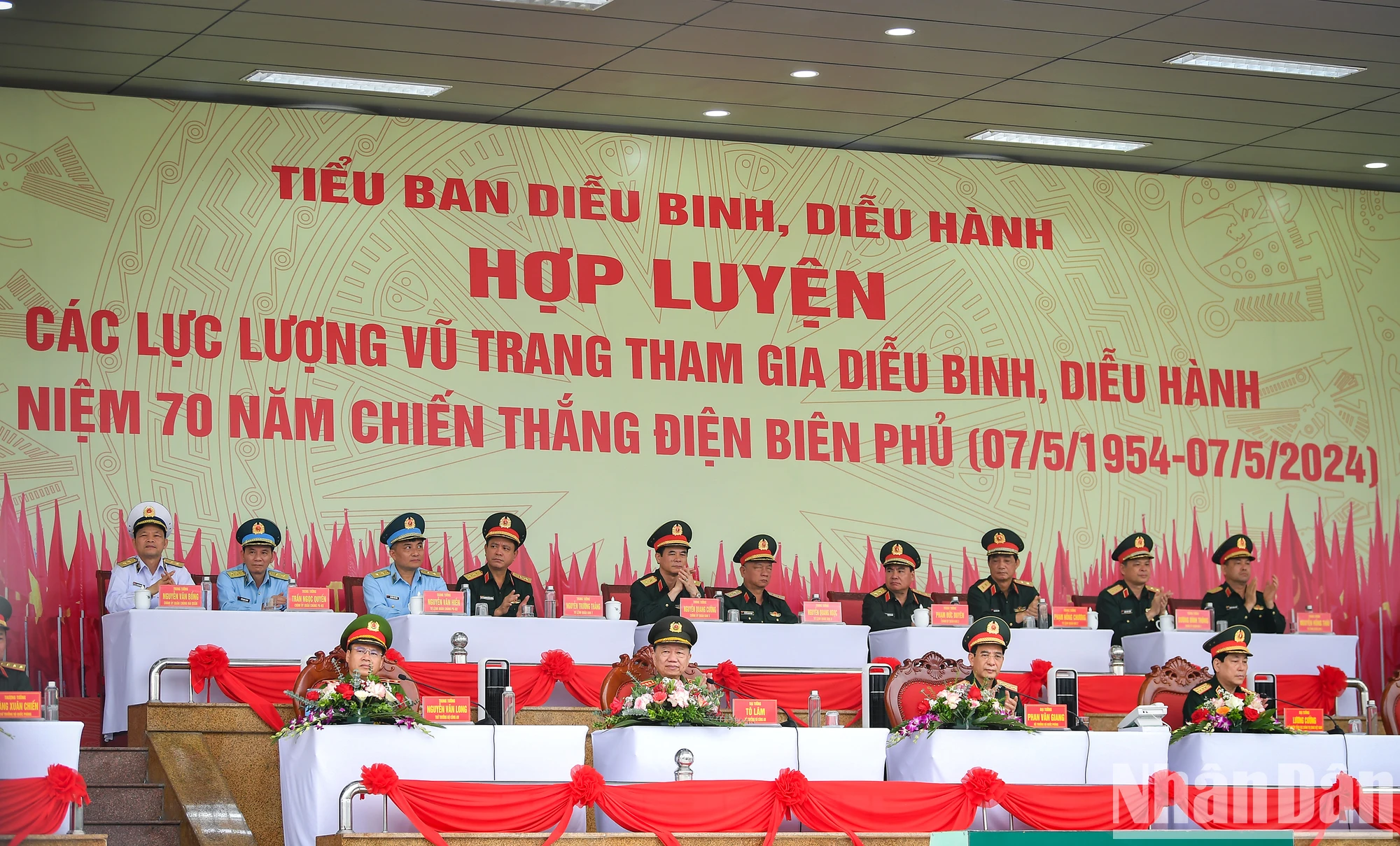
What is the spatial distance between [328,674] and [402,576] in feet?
6.42

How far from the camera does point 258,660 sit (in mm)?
6906

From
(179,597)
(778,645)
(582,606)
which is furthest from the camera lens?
(778,645)

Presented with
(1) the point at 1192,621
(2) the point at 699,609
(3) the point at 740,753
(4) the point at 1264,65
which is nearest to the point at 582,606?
(2) the point at 699,609

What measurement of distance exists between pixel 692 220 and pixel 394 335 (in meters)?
1.88

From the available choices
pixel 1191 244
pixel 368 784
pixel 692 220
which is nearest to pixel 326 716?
pixel 368 784

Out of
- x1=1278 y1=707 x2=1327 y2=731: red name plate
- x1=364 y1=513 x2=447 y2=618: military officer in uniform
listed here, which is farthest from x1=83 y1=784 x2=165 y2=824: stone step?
x1=1278 y1=707 x2=1327 y2=731: red name plate

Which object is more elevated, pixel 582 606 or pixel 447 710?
pixel 582 606

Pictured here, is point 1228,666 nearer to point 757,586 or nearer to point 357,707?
point 757,586

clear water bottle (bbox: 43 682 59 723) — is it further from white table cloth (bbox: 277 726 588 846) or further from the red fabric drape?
white table cloth (bbox: 277 726 588 846)

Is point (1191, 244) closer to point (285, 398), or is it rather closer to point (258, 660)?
point (285, 398)

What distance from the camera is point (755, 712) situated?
20.7ft

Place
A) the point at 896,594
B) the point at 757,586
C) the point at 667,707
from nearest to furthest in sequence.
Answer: the point at 667,707
the point at 757,586
the point at 896,594

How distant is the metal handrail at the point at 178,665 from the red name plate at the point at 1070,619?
378cm

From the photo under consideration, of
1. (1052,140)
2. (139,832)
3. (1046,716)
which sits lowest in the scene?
(139,832)
